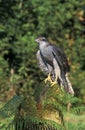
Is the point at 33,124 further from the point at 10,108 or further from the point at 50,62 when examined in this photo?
the point at 50,62

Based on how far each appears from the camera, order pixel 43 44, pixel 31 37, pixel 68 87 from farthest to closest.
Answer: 1. pixel 31 37
2. pixel 43 44
3. pixel 68 87

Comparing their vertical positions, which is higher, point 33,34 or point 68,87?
point 33,34

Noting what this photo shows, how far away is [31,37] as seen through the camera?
17.0m

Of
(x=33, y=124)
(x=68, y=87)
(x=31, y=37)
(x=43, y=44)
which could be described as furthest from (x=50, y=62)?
(x=31, y=37)

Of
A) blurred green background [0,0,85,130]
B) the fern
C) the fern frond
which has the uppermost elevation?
blurred green background [0,0,85,130]

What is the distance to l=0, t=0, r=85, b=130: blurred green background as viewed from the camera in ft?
56.1

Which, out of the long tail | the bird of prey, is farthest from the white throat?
the long tail

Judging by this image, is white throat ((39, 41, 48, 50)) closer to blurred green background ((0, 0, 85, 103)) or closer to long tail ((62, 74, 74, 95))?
long tail ((62, 74, 74, 95))

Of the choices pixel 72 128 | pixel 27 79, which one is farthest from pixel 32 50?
pixel 72 128

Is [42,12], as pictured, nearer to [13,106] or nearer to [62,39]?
[62,39]

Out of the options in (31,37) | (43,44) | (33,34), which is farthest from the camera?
(33,34)

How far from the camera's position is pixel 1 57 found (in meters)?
16.8

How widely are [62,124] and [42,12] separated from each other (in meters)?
13.9

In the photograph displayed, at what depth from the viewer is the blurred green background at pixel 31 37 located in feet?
56.1
